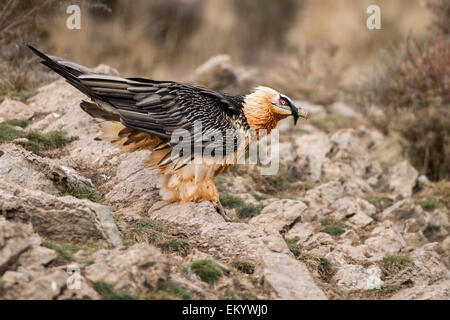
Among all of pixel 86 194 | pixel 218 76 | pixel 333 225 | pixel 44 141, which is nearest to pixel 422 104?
pixel 218 76

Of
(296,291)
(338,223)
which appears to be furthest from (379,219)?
(296,291)

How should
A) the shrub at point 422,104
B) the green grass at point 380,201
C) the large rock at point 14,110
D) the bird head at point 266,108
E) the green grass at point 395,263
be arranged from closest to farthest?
the green grass at point 395,263, the bird head at point 266,108, the large rock at point 14,110, the green grass at point 380,201, the shrub at point 422,104

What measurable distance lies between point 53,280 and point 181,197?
3080mm

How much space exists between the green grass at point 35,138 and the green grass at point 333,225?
3945mm

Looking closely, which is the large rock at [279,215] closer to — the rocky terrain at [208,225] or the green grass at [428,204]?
the rocky terrain at [208,225]

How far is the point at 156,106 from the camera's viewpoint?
25.1 ft

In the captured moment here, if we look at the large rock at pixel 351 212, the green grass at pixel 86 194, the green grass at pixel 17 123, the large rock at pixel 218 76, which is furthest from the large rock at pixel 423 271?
the large rock at pixel 218 76

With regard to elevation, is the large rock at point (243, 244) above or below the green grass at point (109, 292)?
above

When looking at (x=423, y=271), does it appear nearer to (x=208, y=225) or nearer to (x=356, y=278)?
(x=356, y=278)

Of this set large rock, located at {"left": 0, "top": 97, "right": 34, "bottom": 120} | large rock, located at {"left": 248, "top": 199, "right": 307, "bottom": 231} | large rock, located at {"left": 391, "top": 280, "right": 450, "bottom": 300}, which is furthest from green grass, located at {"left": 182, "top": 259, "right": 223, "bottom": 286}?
large rock, located at {"left": 0, "top": 97, "right": 34, "bottom": 120}

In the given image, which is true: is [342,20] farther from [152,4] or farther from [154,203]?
[154,203]

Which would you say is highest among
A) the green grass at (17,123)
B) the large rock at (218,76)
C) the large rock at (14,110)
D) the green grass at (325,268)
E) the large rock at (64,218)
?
the large rock at (218,76)

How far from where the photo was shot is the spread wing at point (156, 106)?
Result: 24.5 ft

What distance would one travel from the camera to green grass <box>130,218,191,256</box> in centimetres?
656
